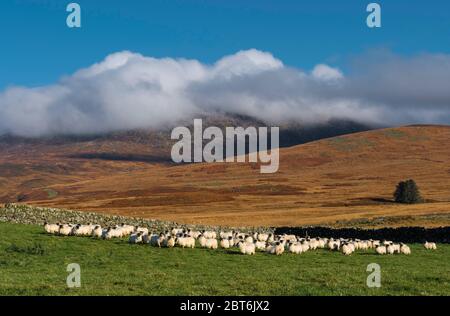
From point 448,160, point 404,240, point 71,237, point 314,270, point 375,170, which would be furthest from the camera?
point 448,160

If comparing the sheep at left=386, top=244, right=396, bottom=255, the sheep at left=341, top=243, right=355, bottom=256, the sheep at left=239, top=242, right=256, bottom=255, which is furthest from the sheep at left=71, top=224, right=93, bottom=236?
the sheep at left=386, top=244, right=396, bottom=255

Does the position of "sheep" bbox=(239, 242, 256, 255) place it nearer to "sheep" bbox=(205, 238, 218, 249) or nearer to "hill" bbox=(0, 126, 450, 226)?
"sheep" bbox=(205, 238, 218, 249)

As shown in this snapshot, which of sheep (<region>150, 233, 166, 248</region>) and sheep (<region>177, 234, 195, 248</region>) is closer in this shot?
sheep (<region>150, 233, 166, 248</region>)

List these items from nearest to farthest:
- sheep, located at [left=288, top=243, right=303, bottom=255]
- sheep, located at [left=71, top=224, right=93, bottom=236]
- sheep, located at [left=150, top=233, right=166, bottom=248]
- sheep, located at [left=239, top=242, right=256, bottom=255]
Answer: sheep, located at [left=239, top=242, right=256, bottom=255] → sheep, located at [left=288, top=243, right=303, bottom=255] → sheep, located at [left=150, top=233, right=166, bottom=248] → sheep, located at [left=71, top=224, right=93, bottom=236]

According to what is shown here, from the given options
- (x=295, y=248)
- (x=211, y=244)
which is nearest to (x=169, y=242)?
(x=211, y=244)

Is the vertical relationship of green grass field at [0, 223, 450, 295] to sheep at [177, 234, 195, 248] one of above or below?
below

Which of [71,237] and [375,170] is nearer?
[71,237]

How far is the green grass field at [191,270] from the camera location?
1944cm

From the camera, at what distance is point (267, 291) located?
19203mm

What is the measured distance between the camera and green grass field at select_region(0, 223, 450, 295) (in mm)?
19438
